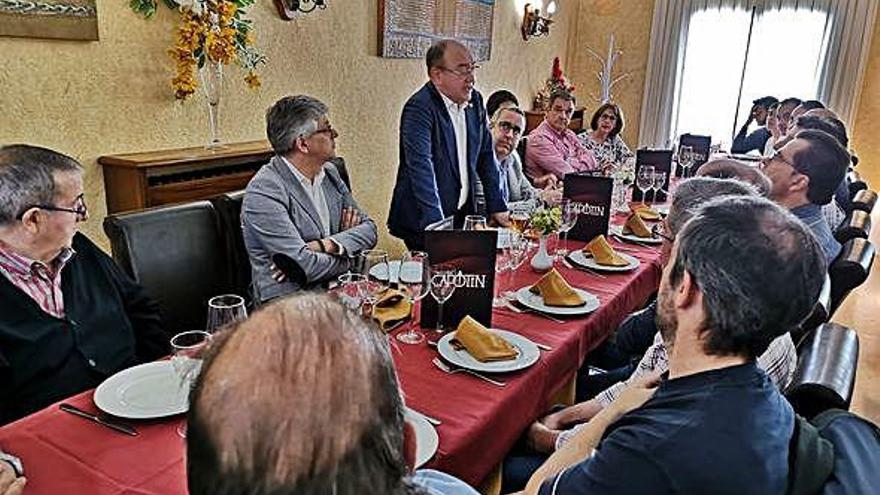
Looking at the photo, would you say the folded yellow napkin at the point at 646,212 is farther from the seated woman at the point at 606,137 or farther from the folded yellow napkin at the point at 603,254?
the seated woman at the point at 606,137

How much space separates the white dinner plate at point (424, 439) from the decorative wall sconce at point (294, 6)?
2.89 metres

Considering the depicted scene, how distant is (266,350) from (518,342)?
1103 millimetres

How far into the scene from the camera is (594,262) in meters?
2.31

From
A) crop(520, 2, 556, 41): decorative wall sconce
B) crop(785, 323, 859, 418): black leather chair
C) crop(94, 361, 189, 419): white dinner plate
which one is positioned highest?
crop(520, 2, 556, 41): decorative wall sconce

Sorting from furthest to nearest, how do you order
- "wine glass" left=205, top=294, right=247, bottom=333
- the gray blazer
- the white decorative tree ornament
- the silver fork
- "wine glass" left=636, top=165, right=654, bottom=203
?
the white decorative tree ornament, "wine glass" left=636, top=165, right=654, bottom=203, the gray blazer, the silver fork, "wine glass" left=205, top=294, right=247, bottom=333

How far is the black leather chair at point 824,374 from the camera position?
3.83 feet

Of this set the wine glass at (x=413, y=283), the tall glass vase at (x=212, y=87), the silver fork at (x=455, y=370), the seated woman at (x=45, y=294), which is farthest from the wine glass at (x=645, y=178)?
the seated woman at (x=45, y=294)

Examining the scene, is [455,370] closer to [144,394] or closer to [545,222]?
[144,394]

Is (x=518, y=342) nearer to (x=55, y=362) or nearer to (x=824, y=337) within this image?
(x=824, y=337)

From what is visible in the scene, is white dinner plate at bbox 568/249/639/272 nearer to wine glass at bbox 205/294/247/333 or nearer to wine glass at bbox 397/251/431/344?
wine glass at bbox 397/251/431/344

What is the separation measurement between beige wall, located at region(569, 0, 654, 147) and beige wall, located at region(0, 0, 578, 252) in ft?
10.4

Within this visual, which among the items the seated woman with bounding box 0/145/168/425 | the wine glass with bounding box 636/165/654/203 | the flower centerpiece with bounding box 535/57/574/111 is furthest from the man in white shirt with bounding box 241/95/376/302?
the flower centerpiece with bounding box 535/57/574/111

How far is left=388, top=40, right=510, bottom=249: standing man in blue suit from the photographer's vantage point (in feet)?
9.31

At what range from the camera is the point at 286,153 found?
231 cm
